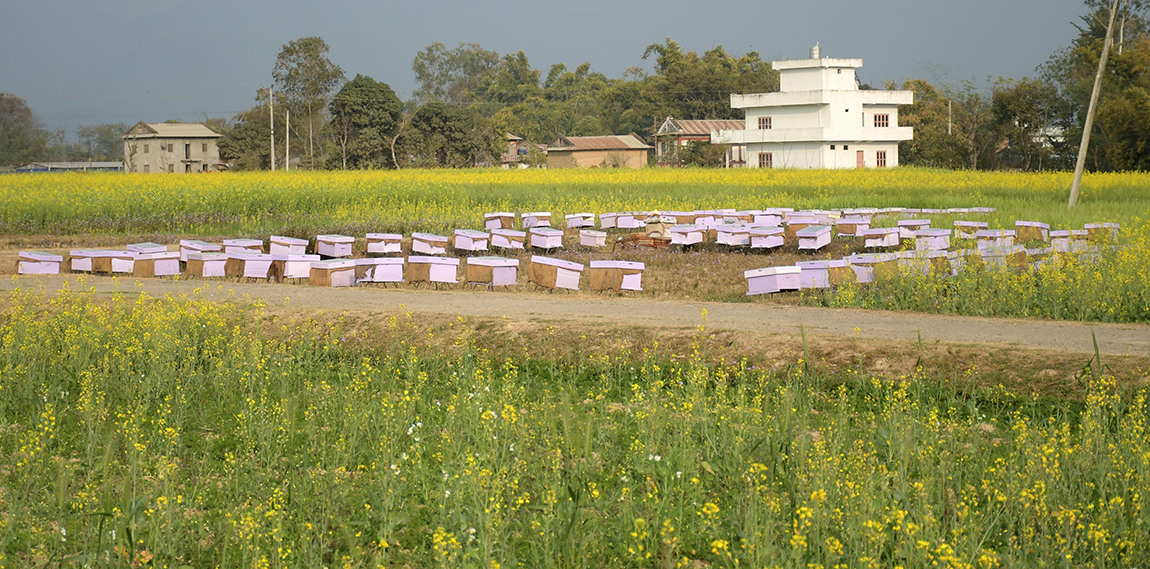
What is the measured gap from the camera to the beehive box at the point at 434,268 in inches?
564

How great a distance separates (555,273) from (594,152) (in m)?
59.3

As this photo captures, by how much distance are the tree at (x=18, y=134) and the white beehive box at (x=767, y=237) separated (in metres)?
99.0

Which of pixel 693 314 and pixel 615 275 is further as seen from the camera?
pixel 615 275

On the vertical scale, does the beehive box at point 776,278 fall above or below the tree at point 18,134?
below

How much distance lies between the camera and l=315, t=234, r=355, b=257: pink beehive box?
17.4 m

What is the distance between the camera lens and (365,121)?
6025 centimetres

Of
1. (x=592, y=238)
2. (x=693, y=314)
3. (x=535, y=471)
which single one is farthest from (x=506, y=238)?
(x=535, y=471)

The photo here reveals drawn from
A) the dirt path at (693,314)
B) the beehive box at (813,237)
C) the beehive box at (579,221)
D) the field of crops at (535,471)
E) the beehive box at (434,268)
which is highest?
the beehive box at (579,221)

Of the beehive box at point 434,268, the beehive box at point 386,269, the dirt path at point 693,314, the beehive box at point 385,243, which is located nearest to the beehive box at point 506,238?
the beehive box at point 385,243

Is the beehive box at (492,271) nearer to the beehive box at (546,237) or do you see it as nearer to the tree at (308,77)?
the beehive box at (546,237)

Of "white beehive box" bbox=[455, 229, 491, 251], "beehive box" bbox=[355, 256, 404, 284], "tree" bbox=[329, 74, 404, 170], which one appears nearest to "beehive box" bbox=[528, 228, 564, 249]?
"white beehive box" bbox=[455, 229, 491, 251]

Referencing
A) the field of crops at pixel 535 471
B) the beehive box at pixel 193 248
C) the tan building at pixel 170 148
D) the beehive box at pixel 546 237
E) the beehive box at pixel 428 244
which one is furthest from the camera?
the tan building at pixel 170 148

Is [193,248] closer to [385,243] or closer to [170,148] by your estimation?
[385,243]

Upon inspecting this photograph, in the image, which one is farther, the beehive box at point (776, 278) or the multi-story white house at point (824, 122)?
the multi-story white house at point (824, 122)
